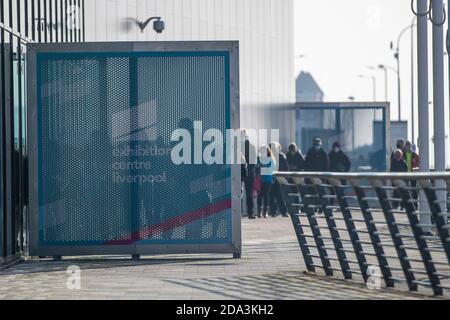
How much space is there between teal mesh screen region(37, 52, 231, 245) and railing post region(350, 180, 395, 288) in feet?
14.9

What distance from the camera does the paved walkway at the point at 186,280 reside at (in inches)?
487

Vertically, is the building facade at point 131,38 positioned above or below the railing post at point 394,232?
above

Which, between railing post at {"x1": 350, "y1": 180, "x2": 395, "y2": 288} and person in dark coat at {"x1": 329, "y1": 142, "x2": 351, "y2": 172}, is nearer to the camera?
railing post at {"x1": 350, "y1": 180, "x2": 395, "y2": 288}

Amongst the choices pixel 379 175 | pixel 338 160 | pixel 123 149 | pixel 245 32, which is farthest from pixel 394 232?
pixel 245 32

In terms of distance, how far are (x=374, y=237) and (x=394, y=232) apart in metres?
0.41

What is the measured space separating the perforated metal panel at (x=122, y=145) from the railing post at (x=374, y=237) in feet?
14.6

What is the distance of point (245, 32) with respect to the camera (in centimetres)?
4234

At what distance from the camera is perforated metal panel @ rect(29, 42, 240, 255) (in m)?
17.4

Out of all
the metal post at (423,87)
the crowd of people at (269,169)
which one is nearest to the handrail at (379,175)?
the metal post at (423,87)

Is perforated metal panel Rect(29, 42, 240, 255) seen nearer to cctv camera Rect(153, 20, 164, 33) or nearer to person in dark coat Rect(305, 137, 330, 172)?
cctv camera Rect(153, 20, 164, 33)

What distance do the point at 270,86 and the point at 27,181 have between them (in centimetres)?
2692

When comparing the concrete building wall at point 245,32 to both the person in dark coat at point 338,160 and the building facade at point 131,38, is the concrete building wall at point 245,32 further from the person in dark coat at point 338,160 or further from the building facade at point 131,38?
the person in dark coat at point 338,160

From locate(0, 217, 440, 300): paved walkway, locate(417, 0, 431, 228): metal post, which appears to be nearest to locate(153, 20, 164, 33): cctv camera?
locate(417, 0, 431, 228): metal post
